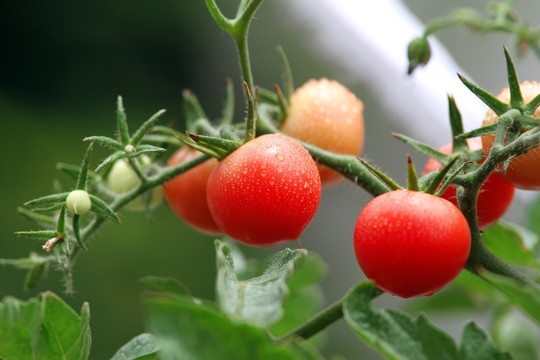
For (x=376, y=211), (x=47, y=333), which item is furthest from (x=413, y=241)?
(x=47, y=333)

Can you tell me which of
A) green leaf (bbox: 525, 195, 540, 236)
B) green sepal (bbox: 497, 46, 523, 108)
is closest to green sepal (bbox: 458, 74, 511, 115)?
green sepal (bbox: 497, 46, 523, 108)

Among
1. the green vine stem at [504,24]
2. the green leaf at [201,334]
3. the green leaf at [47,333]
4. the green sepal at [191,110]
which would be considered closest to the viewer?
the green leaf at [201,334]

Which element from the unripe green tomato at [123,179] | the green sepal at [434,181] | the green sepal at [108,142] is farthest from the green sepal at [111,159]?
the green sepal at [434,181]

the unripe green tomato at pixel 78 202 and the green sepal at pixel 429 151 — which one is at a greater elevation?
the green sepal at pixel 429 151

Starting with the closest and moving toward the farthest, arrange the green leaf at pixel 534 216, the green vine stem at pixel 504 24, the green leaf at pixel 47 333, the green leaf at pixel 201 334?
the green leaf at pixel 201 334
the green leaf at pixel 47 333
the green vine stem at pixel 504 24
the green leaf at pixel 534 216

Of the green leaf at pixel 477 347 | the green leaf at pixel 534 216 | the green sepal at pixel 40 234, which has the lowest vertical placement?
the green leaf at pixel 534 216

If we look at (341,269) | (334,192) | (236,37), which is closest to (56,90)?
(334,192)

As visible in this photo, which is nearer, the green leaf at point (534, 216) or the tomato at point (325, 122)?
the tomato at point (325, 122)

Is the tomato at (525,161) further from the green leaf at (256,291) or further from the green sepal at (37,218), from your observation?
the green sepal at (37,218)
